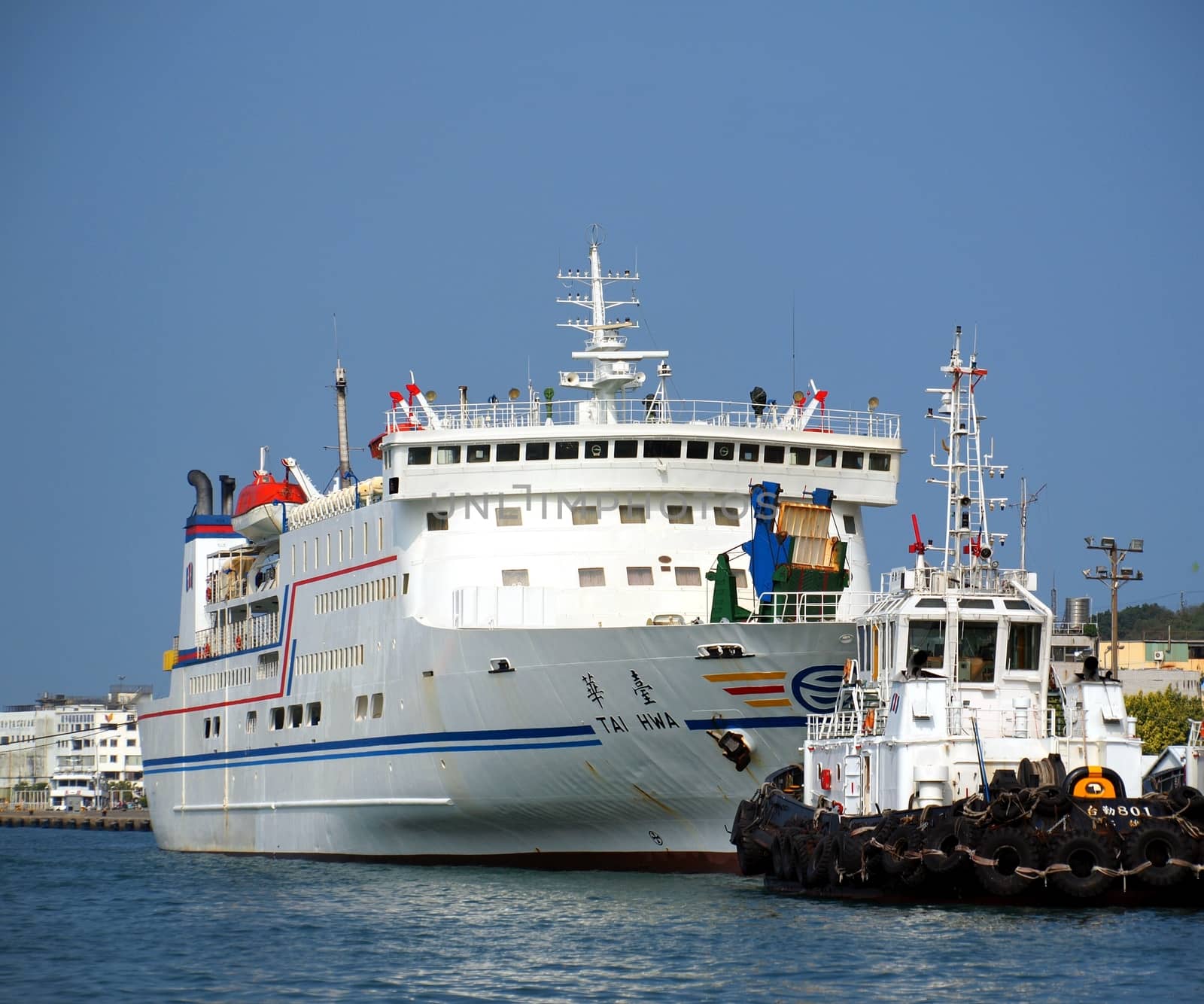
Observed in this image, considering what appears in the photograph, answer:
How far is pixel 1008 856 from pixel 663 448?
11.2 metres

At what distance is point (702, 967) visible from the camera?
21.8 metres

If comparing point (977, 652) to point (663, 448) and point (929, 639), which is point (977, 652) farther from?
point (663, 448)

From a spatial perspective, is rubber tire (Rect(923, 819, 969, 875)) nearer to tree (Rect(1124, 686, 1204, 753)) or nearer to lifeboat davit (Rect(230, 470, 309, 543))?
lifeboat davit (Rect(230, 470, 309, 543))

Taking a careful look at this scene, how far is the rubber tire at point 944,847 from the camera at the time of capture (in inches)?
958

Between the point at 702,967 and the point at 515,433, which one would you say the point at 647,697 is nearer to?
the point at 515,433

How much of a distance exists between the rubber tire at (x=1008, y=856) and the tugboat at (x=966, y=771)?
2cm

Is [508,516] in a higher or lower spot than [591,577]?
higher

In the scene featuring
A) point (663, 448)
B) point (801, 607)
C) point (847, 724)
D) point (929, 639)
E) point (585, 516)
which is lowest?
point (847, 724)

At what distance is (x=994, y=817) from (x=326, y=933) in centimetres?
865

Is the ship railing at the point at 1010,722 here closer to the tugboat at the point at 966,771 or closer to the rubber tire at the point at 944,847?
the tugboat at the point at 966,771

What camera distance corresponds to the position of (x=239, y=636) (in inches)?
1743

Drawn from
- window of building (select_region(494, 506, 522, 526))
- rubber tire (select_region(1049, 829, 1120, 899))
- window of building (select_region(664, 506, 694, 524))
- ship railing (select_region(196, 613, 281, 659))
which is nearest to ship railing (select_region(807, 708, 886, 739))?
rubber tire (select_region(1049, 829, 1120, 899))

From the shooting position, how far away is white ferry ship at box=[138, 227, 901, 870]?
30.2 m

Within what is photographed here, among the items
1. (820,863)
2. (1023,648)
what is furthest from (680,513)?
(820,863)
